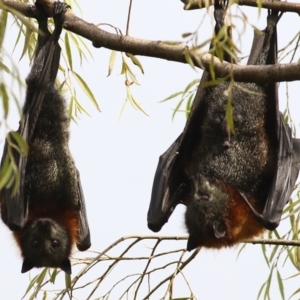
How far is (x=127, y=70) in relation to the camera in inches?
233

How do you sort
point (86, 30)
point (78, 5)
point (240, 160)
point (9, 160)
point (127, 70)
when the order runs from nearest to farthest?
1. point (9, 160)
2. point (86, 30)
3. point (127, 70)
4. point (240, 160)
5. point (78, 5)

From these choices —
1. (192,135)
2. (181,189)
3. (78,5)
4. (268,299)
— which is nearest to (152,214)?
(181,189)

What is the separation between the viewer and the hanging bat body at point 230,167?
6273 millimetres

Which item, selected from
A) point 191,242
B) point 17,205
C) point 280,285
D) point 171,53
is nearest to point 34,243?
point 17,205

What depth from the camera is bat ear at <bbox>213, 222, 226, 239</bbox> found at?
6.25 metres

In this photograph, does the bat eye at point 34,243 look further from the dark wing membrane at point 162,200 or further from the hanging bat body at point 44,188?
the dark wing membrane at point 162,200

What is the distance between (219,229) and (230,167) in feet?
1.83

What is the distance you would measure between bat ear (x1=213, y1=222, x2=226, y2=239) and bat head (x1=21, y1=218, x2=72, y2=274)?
60.3 inches

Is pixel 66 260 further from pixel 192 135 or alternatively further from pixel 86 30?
pixel 86 30

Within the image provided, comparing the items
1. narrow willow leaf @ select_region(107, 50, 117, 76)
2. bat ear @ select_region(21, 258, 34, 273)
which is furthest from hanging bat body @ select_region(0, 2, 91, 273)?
narrow willow leaf @ select_region(107, 50, 117, 76)

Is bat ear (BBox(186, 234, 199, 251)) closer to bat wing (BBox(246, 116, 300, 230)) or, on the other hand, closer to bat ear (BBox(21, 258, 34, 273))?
bat wing (BBox(246, 116, 300, 230))

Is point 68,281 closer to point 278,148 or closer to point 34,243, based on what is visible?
point 34,243

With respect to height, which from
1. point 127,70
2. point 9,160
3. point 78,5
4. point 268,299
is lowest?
point 268,299

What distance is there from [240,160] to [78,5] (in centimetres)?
213
